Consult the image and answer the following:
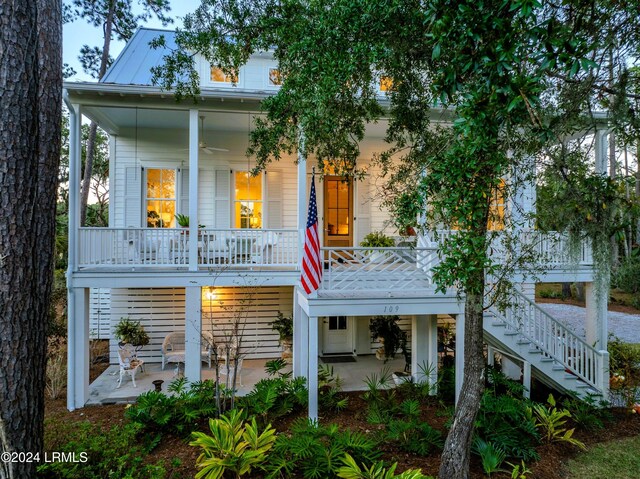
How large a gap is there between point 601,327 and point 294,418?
6599 mm

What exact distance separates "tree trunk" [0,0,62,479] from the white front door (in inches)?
283

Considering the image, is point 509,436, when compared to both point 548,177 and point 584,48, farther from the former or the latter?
point 584,48

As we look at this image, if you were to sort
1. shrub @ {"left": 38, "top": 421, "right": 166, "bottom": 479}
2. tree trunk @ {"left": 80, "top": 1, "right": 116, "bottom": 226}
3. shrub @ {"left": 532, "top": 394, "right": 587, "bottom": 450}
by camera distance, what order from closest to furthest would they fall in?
shrub @ {"left": 38, "top": 421, "right": 166, "bottom": 479} → shrub @ {"left": 532, "top": 394, "right": 587, "bottom": 450} → tree trunk @ {"left": 80, "top": 1, "right": 116, "bottom": 226}

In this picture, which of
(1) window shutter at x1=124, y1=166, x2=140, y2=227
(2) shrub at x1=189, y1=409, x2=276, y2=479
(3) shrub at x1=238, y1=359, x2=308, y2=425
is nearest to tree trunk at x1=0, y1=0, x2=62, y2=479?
(2) shrub at x1=189, y1=409, x2=276, y2=479

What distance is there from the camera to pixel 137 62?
9.35 metres

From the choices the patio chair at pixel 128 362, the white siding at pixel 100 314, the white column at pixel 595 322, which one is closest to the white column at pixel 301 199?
the patio chair at pixel 128 362

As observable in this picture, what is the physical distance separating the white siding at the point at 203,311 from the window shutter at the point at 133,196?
185cm

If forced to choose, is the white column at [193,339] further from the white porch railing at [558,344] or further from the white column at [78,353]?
the white porch railing at [558,344]

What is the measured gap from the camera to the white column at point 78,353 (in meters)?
6.59

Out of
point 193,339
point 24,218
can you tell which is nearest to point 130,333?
point 193,339

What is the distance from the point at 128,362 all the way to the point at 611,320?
1842 cm

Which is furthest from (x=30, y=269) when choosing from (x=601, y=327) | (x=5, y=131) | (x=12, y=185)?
(x=601, y=327)

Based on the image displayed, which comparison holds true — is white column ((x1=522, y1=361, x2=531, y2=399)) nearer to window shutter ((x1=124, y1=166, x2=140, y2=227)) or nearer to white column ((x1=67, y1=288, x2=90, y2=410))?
white column ((x1=67, y1=288, x2=90, y2=410))

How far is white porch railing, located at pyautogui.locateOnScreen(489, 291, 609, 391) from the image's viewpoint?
6.75 meters
